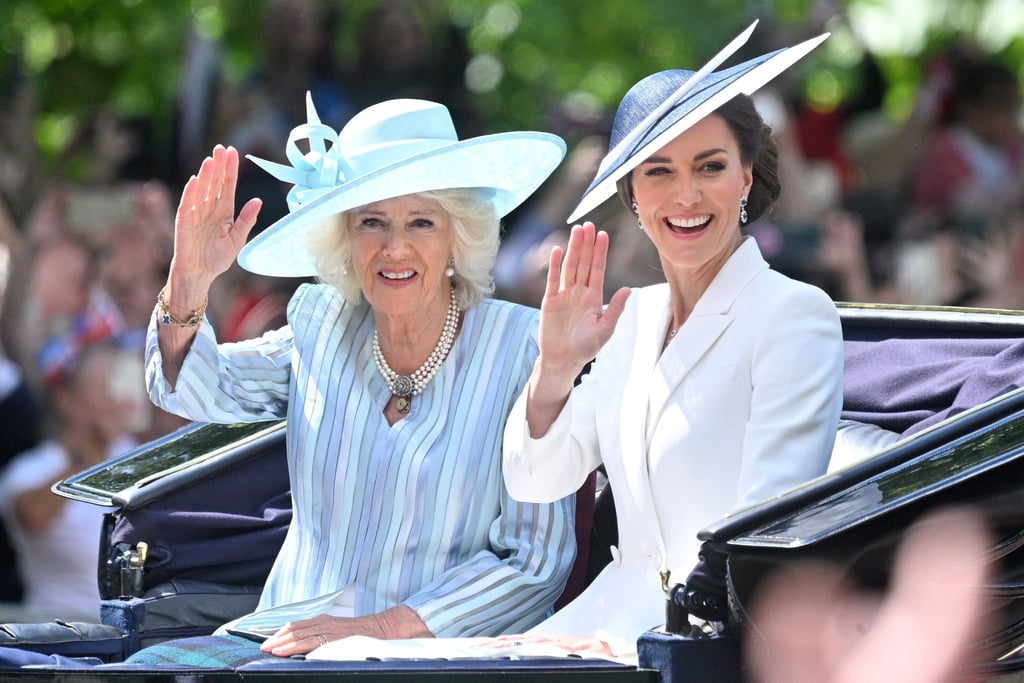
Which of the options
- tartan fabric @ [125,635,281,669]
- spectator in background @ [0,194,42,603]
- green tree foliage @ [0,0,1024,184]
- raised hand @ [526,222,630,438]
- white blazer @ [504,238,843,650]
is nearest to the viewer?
white blazer @ [504,238,843,650]

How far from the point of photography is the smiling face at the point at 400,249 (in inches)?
131

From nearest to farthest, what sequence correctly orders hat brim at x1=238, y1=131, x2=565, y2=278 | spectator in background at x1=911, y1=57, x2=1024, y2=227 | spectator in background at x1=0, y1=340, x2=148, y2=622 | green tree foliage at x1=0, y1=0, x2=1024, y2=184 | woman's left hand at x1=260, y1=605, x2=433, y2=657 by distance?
woman's left hand at x1=260, y1=605, x2=433, y2=657, hat brim at x1=238, y1=131, x2=565, y2=278, spectator in background at x1=0, y1=340, x2=148, y2=622, spectator in background at x1=911, y1=57, x2=1024, y2=227, green tree foliage at x1=0, y1=0, x2=1024, y2=184

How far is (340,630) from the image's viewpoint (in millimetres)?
3143

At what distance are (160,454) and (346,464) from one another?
26.5 inches

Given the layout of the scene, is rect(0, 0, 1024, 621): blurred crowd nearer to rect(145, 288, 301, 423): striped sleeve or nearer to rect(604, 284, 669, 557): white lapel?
rect(145, 288, 301, 423): striped sleeve

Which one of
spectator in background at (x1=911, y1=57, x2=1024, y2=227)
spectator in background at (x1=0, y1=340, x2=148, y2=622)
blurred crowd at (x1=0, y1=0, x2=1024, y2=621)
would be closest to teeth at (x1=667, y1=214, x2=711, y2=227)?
blurred crowd at (x1=0, y1=0, x2=1024, y2=621)

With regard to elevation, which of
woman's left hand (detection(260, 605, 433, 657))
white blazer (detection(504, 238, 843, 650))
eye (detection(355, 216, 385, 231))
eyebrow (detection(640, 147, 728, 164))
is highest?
eye (detection(355, 216, 385, 231))

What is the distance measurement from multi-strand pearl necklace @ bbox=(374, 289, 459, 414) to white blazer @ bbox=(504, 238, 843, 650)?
15.6 inches

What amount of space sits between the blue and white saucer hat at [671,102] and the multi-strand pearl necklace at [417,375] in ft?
1.89

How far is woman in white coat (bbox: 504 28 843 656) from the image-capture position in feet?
9.05

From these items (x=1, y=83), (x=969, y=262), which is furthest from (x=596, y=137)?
(x=1, y=83)

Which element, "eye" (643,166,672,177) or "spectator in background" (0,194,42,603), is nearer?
"eye" (643,166,672,177)

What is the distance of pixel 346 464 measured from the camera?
3.39 meters

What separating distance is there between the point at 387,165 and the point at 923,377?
1180 millimetres
